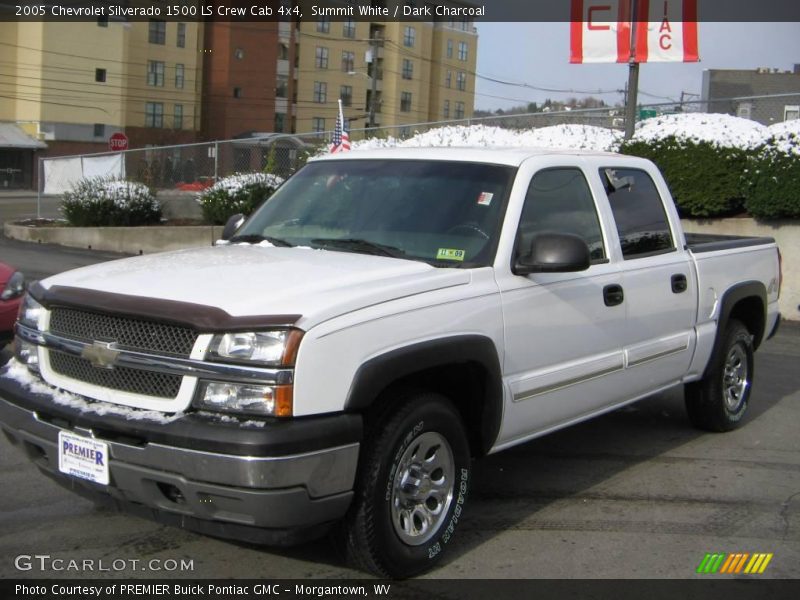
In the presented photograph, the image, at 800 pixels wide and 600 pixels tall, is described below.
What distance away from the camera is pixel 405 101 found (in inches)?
Result: 3243

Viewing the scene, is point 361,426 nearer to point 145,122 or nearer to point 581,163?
point 581,163

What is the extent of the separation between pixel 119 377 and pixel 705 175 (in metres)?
11.1

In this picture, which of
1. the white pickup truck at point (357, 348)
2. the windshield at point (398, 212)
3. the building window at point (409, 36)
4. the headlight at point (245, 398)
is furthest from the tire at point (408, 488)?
the building window at point (409, 36)

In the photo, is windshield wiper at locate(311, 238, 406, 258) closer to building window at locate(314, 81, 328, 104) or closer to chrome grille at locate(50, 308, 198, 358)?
chrome grille at locate(50, 308, 198, 358)

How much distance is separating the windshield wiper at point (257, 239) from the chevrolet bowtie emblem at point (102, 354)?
4.55 ft

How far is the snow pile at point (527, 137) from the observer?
15766 millimetres

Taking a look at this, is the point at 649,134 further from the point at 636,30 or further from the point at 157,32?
the point at 157,32

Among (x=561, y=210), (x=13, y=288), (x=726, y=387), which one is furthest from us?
Result: (x=13, y=288)

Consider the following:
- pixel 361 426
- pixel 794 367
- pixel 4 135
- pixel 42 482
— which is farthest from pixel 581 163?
pixel 4 135

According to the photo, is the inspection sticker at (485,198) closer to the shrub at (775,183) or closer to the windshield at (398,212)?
the windshield at (398,212)

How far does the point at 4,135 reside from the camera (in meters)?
57.6

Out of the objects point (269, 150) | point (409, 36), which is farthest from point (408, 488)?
point (409, 36)

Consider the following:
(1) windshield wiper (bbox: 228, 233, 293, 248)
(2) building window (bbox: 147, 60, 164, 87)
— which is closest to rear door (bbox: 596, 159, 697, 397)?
(1) windshield wiper (bbox: 228, 233, 293, 248)

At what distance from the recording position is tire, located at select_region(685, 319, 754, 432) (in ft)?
22.5
